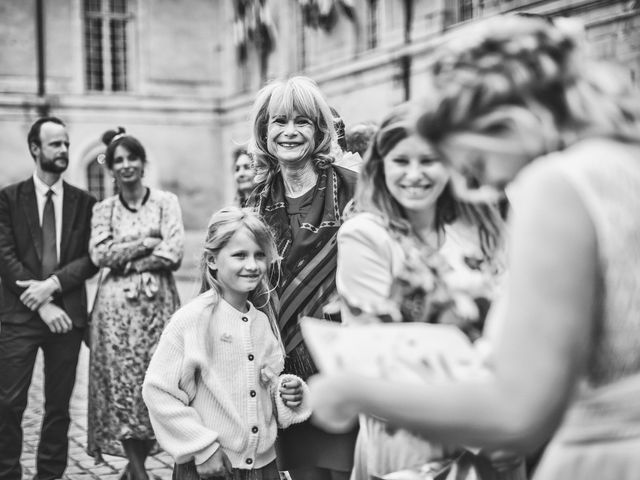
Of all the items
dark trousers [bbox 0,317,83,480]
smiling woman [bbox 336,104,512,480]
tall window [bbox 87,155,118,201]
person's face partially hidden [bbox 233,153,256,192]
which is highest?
tall window [bbox 87,155,118,201]

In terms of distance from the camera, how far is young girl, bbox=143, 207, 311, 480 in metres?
3.38

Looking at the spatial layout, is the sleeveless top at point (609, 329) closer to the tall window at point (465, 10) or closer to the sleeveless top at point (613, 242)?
the sleeveless top at point (613, 242)

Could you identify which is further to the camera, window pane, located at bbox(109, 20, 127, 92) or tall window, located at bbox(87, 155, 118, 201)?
window pane, located at bbox(109, 20, 127, 92)

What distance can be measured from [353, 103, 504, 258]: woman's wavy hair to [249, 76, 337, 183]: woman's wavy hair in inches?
51.7

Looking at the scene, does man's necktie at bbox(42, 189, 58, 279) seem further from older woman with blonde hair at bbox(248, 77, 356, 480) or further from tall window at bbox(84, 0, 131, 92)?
tall window at bbox(84, 0, 131, 92)

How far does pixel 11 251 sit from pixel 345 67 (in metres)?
12.8

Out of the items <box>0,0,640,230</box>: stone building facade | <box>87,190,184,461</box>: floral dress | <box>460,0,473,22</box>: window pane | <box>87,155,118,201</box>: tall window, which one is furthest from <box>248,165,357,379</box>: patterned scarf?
<box>87,155,118,201</box>: tall window

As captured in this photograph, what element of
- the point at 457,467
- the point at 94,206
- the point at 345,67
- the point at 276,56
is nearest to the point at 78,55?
the point at 276,56

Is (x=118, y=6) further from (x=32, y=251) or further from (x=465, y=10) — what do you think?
(x=32, y=251)

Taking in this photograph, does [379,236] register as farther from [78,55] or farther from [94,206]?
[78,55]

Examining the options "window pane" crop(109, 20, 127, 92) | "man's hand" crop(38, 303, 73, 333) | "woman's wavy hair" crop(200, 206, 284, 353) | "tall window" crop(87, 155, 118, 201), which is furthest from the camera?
"window pane" crop(109, 20, 127, 92)

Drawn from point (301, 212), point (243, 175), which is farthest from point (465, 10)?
point (301, 212)

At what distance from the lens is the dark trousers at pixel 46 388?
5199 mm

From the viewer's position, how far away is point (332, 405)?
1.39 metres
